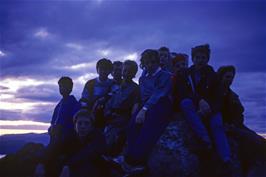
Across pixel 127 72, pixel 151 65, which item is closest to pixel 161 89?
pixel 151 65

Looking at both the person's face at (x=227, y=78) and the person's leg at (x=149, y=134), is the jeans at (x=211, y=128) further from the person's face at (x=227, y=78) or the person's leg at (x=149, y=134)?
the person's face at (x=227, y=78)

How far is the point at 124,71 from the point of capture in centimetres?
952

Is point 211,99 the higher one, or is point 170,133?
point 211,99

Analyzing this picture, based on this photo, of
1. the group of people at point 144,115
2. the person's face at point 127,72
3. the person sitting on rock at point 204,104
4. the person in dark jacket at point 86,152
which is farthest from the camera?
the person's face at point 127,72

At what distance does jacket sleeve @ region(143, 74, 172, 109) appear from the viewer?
8.21m

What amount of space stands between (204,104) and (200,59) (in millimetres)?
1319

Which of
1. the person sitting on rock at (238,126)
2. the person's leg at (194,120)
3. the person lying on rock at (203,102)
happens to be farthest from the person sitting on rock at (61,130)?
the person sitting on rock at (238,126)

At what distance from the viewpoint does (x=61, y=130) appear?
30.9ft

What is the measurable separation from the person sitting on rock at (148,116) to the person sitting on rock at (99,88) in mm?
2161

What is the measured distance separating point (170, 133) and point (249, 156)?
2.56 metres

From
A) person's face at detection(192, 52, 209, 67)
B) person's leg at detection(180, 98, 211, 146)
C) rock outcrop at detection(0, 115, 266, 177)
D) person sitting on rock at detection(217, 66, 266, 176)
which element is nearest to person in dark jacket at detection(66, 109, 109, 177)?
rock outcrop at detection(0, 115, 266, 177)

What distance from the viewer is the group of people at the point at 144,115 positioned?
750cm

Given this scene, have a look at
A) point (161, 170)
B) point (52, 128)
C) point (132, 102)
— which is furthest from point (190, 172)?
point (52, 128)

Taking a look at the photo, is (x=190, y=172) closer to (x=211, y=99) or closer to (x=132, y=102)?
(x=211, y=99)
